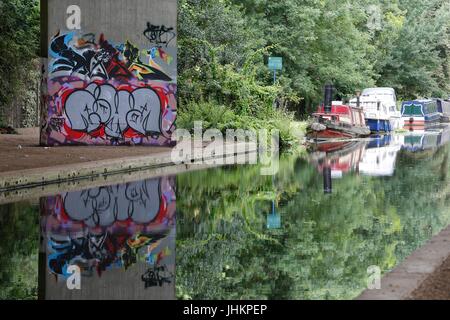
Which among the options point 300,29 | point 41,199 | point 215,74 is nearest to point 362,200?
point 41,199

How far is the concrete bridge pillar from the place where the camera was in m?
28.8

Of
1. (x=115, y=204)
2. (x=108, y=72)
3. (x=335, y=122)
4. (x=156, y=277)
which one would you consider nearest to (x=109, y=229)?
(x=115, y=204)

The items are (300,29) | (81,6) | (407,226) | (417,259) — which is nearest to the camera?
(417,259)

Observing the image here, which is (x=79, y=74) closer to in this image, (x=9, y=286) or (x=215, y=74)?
(x=215, y=74)

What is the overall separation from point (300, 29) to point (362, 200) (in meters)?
39.4

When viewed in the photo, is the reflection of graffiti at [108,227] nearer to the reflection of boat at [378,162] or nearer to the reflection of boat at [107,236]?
the reflection of boat at [107,236]

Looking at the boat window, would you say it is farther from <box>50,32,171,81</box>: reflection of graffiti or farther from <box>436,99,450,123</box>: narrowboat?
<box>50,32,171,81</box>: reflection of graffiti

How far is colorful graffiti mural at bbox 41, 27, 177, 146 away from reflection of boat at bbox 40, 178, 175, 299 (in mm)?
11235

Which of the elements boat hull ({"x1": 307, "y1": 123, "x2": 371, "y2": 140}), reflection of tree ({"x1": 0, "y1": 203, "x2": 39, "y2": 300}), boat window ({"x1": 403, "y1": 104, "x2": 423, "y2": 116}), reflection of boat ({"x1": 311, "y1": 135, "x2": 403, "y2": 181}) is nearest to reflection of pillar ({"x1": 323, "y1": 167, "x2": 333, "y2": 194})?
reflection of boat ({"x1": 311, "y1": 135, "x2": 403, "y2": 181})

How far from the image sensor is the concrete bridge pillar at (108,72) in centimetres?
2878

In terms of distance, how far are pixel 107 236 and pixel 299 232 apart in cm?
275

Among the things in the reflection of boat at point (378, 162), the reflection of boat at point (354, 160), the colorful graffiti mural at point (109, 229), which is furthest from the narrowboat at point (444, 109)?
the colorful graffiti mural at point (109, 229)
